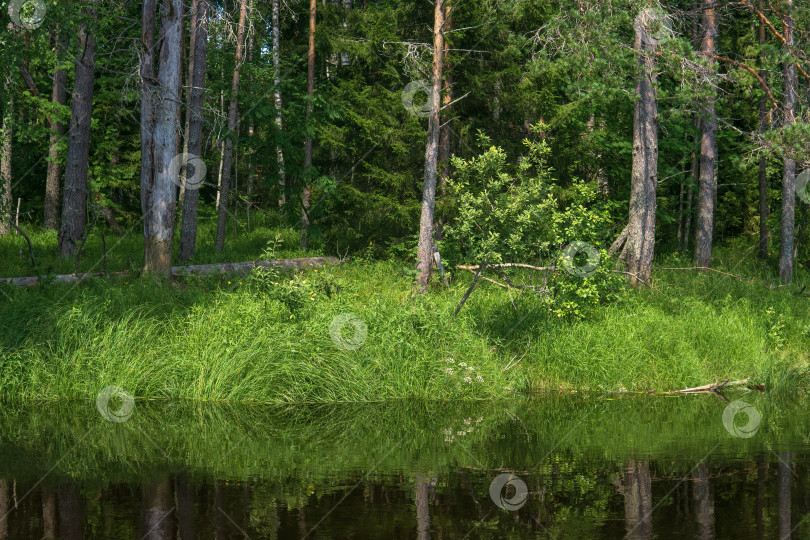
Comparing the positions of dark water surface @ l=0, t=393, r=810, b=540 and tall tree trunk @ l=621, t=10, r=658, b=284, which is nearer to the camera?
dark water surface @ l=0, t=393, r=810, b=540

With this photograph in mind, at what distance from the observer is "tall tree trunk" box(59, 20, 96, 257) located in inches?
754

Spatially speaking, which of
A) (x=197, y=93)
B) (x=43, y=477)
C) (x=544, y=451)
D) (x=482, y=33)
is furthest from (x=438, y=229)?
(x=43, y=477)

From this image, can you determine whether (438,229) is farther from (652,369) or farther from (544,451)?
(544,451)

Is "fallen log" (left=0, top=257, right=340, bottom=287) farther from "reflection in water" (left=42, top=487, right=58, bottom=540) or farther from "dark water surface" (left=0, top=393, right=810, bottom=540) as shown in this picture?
"reflection in water" (left=42, top=487, right=58, bottom=540)

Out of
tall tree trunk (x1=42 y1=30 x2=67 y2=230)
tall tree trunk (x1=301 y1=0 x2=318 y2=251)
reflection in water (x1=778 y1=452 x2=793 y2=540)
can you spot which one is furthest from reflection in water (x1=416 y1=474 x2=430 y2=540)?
tall tree trunk (x1=42 y1=30 x2=67 y2=230)

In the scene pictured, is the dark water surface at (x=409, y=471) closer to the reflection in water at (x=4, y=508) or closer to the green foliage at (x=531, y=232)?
the reflection in water at (x=4, y=508)

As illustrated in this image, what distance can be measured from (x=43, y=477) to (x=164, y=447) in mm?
1406

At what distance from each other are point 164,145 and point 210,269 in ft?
11.1

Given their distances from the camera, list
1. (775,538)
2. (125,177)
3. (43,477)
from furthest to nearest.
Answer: (125,177), (43,477), (775,538)

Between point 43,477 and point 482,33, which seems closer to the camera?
point 43,477

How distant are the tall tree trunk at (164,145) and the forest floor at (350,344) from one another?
3.47ft

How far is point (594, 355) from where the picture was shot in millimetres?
12023

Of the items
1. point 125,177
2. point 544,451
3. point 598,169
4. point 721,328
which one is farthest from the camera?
point 125,177

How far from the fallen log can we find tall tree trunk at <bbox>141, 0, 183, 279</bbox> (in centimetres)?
75
